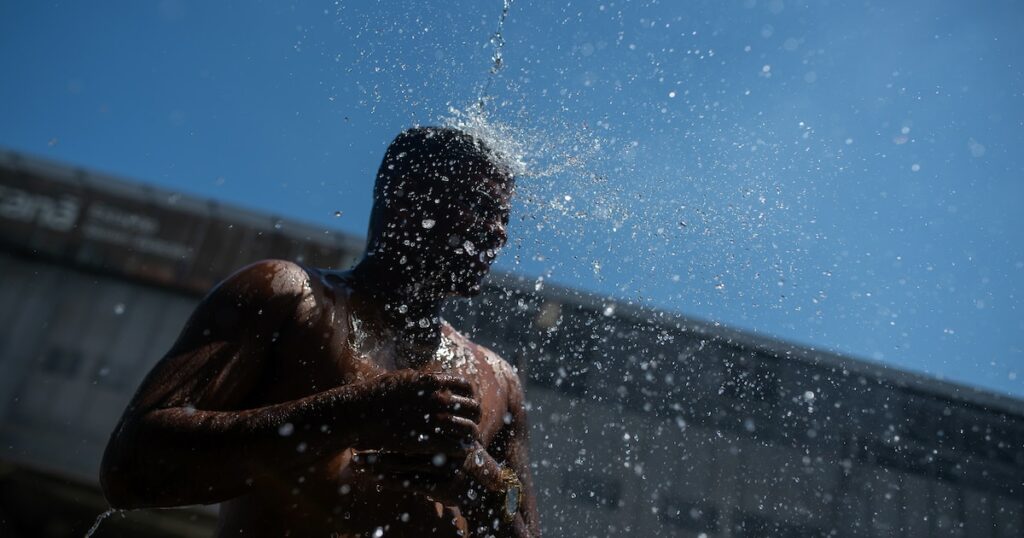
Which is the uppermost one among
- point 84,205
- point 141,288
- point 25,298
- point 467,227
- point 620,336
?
point 467,227

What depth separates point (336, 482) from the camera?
60.0 inches

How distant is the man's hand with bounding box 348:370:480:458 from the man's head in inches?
25.2

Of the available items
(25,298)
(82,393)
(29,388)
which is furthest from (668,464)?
(25,298)

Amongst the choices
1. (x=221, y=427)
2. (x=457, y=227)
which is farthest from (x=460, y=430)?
(x=457, y=227)

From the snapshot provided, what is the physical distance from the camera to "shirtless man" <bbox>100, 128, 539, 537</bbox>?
1313 millimetres

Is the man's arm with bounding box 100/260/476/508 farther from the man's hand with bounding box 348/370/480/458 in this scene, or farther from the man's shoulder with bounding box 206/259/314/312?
the man's shoulder with bounding box 206/259/314/312

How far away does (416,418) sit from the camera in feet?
4.33

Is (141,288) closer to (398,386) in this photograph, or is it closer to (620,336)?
(620,336)

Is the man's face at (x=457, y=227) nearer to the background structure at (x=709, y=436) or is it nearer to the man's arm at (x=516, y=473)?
the man's arm at (x=516, y=473)

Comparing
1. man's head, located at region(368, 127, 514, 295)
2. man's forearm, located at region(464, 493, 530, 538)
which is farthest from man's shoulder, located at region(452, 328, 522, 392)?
man's forearm, located at region(464, 493, 530, 538)

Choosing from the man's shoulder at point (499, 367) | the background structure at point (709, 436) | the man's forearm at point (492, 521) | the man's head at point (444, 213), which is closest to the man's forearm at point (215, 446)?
the man's forearm at point (492, 521)

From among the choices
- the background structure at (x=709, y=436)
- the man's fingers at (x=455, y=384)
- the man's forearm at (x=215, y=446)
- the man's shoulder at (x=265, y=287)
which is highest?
the man's shoulder at (x=265, y=287)

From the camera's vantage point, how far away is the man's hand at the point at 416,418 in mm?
1322

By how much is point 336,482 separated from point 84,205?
15616 mm
